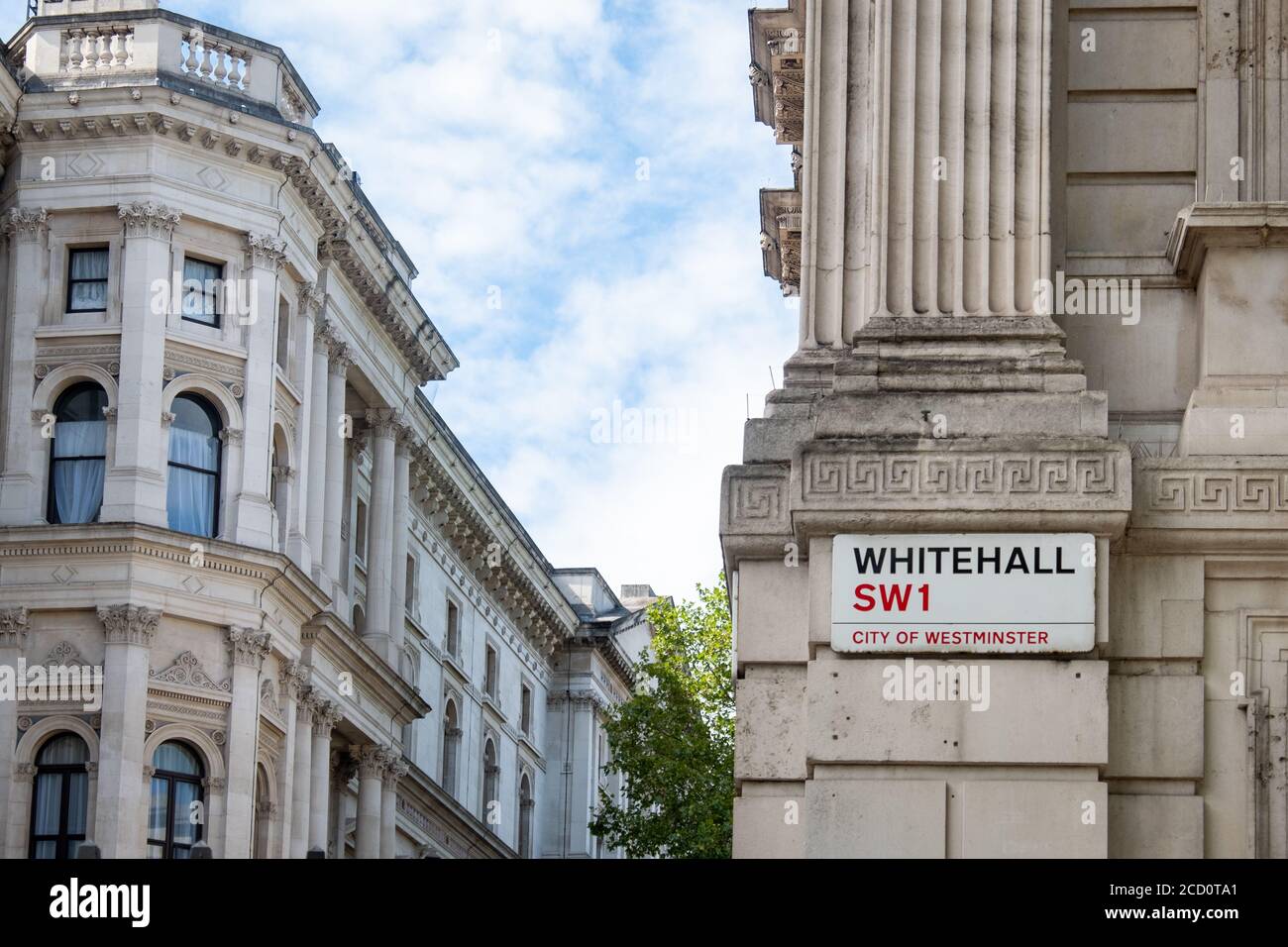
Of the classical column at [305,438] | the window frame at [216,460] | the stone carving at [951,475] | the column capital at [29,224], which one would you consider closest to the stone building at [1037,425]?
the stone carving at [951,475]

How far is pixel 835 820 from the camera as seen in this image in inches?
523

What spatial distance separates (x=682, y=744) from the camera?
71.8m

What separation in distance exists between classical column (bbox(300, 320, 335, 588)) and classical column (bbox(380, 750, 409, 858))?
813cm

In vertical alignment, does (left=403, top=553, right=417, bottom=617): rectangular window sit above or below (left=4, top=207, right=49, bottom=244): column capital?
below

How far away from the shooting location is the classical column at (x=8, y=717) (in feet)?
176

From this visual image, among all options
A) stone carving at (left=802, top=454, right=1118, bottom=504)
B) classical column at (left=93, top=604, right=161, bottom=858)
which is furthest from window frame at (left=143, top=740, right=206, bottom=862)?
stone carving at (left=802, top=454, right=1118, bottom=504)

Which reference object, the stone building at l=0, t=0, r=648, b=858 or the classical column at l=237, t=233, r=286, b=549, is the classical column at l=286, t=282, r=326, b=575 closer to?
the stone building at l=0, t=0, r=648, b=858

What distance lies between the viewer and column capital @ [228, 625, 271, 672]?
56562 millimetres

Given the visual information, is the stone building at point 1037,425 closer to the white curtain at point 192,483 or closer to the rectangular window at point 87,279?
the white curtain at point 192,483

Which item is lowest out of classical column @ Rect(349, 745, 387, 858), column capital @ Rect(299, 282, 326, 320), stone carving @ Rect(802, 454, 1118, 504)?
stone carving @ Rect(802, 454, 1118, 504)

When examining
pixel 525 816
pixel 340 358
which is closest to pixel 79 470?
pixel 340 358
